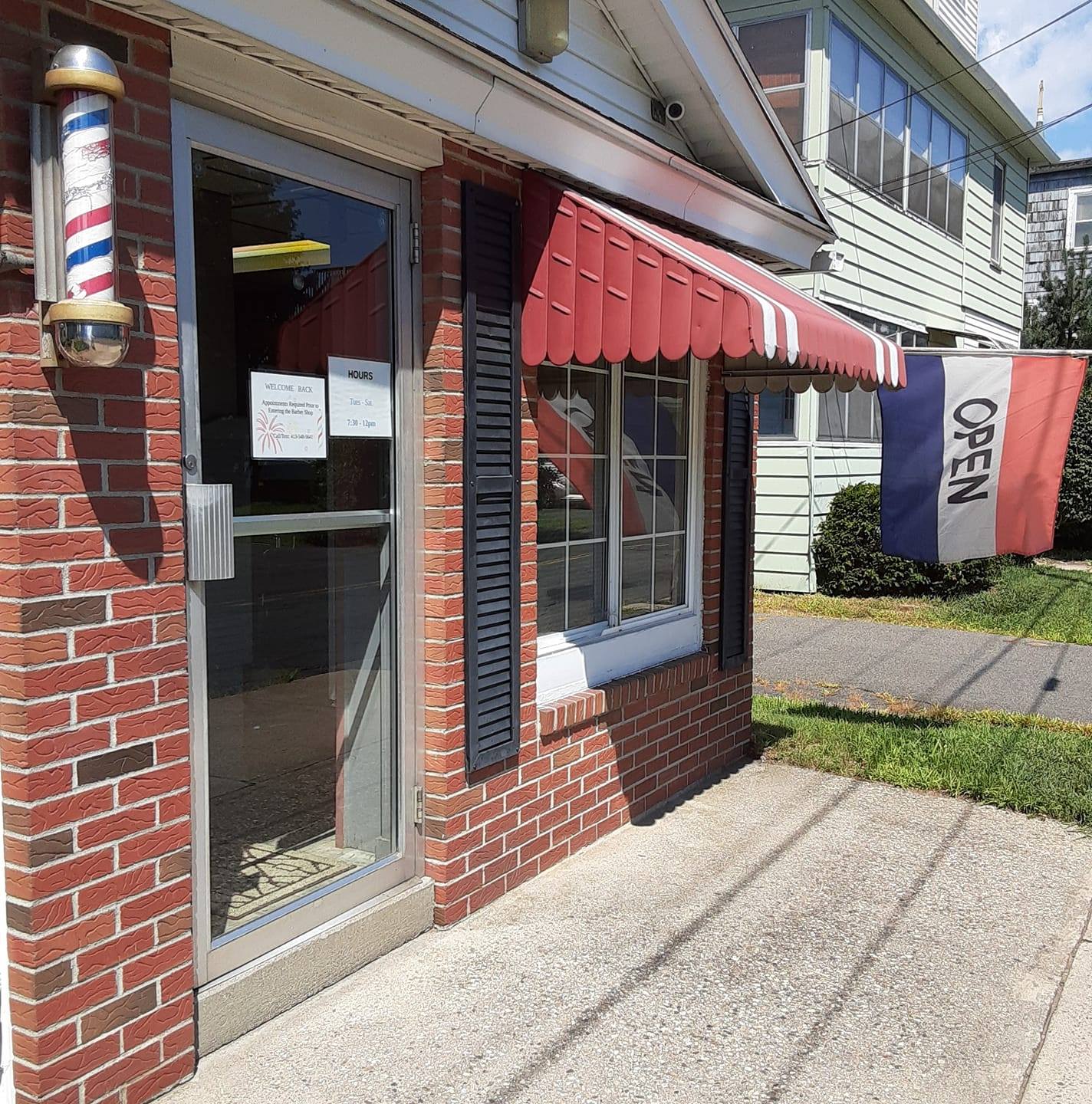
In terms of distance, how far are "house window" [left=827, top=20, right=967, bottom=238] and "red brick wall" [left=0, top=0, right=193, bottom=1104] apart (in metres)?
10.1

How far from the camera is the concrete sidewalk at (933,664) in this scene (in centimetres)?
798

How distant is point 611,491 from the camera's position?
511 cm

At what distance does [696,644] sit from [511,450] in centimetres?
216

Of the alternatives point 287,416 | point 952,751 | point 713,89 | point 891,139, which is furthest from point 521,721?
point 891,139

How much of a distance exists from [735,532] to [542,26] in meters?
2.98

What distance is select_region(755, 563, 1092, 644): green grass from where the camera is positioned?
420 inches

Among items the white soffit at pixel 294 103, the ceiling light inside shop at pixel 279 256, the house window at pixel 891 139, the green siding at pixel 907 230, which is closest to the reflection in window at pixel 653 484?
the white soffit at pixel 294 103

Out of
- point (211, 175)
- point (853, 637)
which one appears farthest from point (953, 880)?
point (853, 637)

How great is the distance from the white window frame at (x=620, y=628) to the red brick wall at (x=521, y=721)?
0.10 m

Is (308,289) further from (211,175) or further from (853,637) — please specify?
(853,637)

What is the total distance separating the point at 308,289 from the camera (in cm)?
343

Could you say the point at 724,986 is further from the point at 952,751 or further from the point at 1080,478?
the point at 1080,478

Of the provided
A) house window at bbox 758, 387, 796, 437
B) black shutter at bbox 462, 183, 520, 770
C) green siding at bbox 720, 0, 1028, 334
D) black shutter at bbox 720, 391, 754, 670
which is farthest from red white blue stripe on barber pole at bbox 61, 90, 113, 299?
house window at bbox 758, 387, 796, 437

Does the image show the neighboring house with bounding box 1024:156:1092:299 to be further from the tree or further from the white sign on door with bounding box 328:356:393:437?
the white sign on door with bounding box 328:356:393:437
